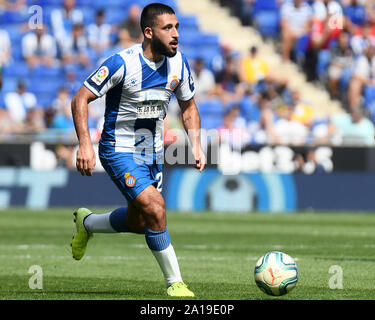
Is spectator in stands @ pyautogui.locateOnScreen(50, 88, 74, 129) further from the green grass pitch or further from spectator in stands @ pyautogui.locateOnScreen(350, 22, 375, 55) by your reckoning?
spectator in stands @ pyautogui.locateOnScreen(350, 22, 375, 55)

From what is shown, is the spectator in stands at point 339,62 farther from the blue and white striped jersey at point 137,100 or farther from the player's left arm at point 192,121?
the blue and white striped jersey at point 137,100

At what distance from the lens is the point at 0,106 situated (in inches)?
869

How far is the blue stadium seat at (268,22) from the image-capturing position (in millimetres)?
25359

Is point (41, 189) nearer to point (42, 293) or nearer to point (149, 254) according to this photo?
point (149, 254)

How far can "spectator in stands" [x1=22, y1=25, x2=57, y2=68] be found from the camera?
23.5m

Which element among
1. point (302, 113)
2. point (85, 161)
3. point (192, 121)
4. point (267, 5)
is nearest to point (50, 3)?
point (267, 5)

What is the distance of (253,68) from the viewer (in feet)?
76.8

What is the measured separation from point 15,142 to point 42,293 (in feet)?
38.8

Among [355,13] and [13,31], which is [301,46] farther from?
[13,31]

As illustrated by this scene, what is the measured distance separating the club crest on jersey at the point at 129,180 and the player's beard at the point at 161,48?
102 centimetres

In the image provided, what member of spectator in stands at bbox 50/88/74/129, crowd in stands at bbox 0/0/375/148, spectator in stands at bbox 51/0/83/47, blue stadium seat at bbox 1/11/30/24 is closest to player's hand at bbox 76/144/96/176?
crowd in stands at bbox 0/0/375/148

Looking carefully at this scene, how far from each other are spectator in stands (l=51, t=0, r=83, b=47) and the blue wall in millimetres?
4977

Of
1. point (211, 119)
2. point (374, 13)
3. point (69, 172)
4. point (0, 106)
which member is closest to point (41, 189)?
point (69, 172)

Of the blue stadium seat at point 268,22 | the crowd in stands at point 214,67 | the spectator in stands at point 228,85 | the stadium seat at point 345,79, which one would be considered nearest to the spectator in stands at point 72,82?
the crowd in stands at point 214,67
